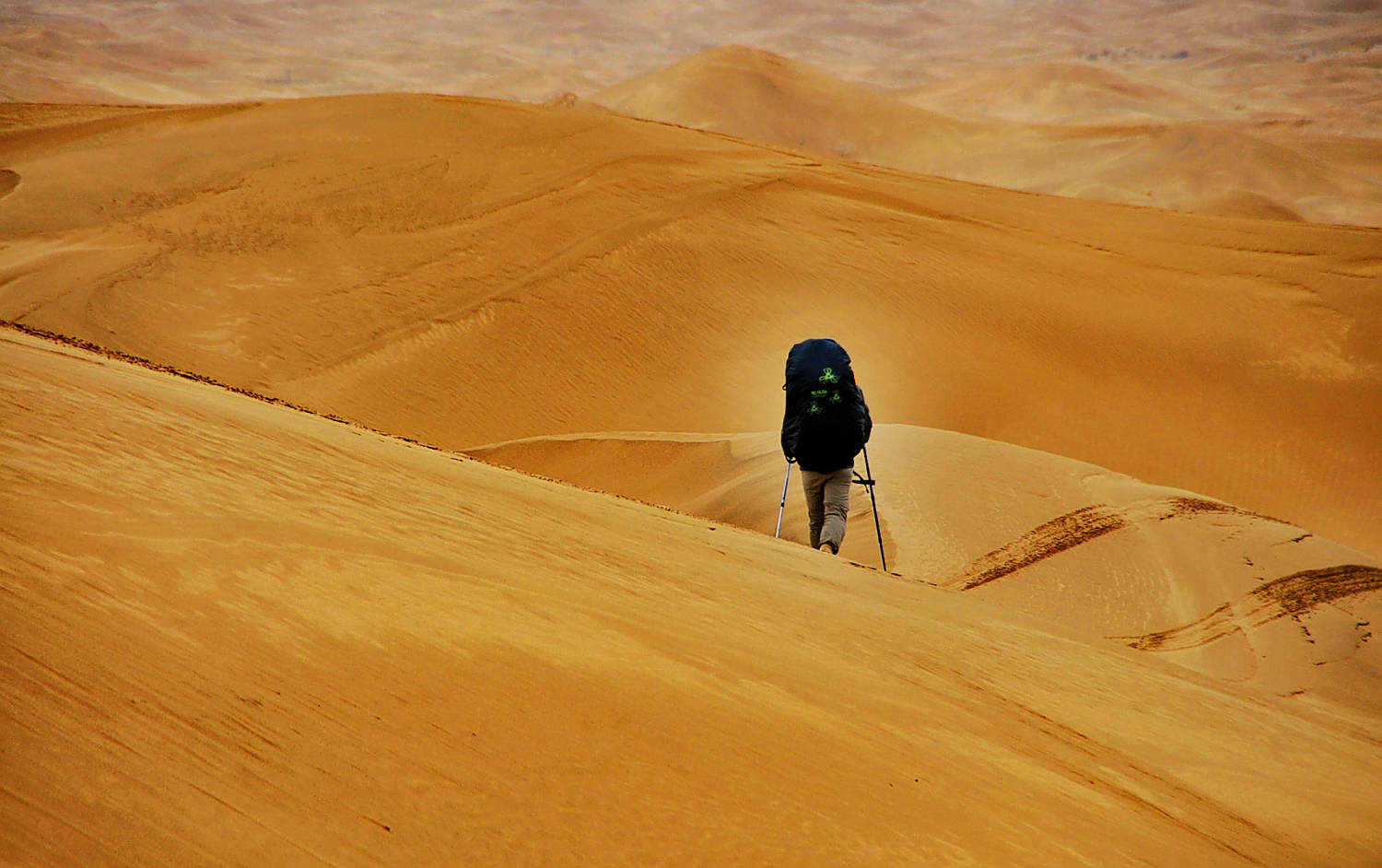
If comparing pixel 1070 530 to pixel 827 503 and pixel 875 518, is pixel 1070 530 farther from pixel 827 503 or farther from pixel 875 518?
pixel 827 503

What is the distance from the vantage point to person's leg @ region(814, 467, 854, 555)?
21.0 ft

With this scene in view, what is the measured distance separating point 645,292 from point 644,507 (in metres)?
7.51

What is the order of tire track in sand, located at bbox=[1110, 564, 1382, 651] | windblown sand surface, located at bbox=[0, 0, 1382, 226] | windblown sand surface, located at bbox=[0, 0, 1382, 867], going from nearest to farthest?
windblown sand surface, located at bbox=[0, 0, 1382, 867]
tire track in sand, located at bbox=[1110, 564, 1382, 651]
windblown sand surface, located at bbox=[0, 0, 1382, 226]

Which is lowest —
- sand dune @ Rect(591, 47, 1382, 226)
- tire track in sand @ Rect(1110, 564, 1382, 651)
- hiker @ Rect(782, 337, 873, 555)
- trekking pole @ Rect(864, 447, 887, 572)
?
tire track in sand @ Rect(1110, 564, 1382, 651)

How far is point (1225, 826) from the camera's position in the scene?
9.70 ft

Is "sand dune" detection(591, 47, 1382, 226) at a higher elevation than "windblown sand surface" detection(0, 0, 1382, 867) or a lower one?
higher

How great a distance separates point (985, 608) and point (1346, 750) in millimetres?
1550

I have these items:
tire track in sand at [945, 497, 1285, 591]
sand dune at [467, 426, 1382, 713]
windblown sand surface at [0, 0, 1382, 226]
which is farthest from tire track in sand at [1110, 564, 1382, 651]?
windblown sand surface at [0, 0, 1382, 226]

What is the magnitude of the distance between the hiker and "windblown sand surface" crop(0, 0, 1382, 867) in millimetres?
432

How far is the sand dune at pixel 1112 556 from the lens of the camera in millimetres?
5777

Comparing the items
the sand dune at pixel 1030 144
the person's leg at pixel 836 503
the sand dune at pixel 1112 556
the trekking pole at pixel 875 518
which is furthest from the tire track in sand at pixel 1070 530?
the sand dune at pixel 1030 144

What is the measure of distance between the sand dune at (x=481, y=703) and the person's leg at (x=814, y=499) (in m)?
2.38

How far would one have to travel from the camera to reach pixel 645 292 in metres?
12.7

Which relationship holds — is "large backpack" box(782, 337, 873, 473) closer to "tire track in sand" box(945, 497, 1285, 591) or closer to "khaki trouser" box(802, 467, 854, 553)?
"khaki trouser" box(802, 467, 854, 553)
